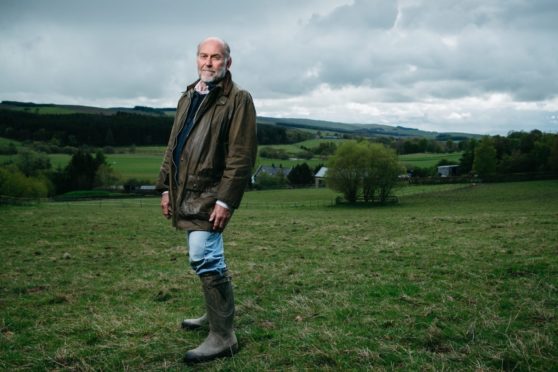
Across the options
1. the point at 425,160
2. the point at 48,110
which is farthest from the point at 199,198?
the point at 48,110

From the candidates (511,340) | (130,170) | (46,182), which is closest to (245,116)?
(511,340)

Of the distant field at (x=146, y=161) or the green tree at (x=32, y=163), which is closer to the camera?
the green tree at (x=32, y=163)

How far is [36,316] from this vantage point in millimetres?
5777

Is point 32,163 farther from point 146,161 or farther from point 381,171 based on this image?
point 381,171

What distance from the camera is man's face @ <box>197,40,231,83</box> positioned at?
4.31 metres

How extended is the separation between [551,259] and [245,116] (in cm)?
668

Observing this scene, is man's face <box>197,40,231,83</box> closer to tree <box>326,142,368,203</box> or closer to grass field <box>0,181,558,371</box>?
grass field <box>0,181,558,371</box>

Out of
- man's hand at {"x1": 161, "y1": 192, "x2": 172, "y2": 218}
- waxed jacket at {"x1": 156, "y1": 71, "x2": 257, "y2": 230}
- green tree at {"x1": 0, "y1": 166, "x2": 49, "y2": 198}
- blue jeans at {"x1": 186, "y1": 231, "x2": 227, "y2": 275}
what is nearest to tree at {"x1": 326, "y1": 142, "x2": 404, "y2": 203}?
green tree at {"x1": 0, "y1": 166, "x2": 49, "y2": 198}

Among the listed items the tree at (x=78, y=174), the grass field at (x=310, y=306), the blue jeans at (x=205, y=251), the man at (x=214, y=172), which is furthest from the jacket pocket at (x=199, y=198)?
the tree at (x=78, y=174)

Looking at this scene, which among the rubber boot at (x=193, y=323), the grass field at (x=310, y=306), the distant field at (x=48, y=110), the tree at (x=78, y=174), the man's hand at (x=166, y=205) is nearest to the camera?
the grass field at (x=310, y=306)

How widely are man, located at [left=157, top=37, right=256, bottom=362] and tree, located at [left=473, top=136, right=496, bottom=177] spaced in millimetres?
83019

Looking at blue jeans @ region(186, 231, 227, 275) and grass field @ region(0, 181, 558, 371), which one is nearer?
grass field @ region(0, 181, 558, 371)

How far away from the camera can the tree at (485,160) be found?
78875 mm

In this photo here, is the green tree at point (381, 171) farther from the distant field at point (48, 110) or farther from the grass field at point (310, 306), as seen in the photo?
the distant field at point (48, 110)
